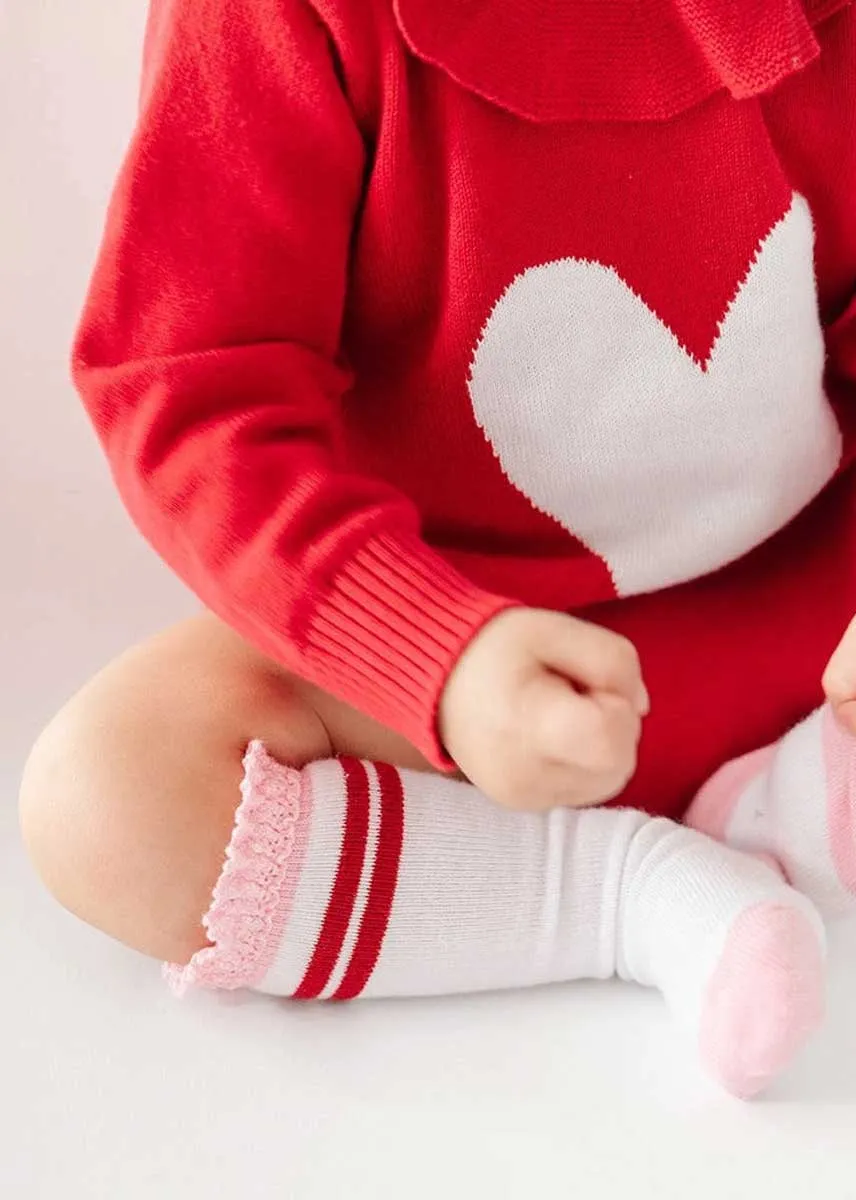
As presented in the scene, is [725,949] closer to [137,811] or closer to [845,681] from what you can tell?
[845,681]

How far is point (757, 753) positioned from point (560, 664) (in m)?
0.22

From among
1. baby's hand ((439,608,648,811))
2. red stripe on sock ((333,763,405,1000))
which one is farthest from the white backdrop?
baby's hand ((439,608,648,811))

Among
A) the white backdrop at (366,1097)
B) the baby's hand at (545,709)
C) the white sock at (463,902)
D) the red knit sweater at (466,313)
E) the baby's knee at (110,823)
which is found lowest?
the white backdrop at (366,1097)

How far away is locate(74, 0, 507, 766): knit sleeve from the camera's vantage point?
55cm

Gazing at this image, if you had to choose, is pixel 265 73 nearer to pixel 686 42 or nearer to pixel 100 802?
pixel 686 42

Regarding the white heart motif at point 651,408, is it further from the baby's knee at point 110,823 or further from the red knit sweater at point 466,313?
the baby's knee at point 110,823

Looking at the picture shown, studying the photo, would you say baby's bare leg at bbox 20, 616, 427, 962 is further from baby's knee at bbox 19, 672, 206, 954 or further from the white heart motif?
the white heart motif

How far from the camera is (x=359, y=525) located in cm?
55

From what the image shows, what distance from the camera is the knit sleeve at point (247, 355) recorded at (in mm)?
554

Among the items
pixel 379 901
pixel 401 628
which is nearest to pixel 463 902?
pixel 379 901

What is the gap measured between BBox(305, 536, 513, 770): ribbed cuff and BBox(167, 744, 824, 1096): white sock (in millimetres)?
78

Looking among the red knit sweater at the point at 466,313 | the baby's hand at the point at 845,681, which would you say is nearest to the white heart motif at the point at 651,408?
the red knit sweater at the point at 466,313

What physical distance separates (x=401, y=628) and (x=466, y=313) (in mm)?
142

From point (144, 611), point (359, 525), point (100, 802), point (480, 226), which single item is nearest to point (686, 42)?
point (480, 226)
